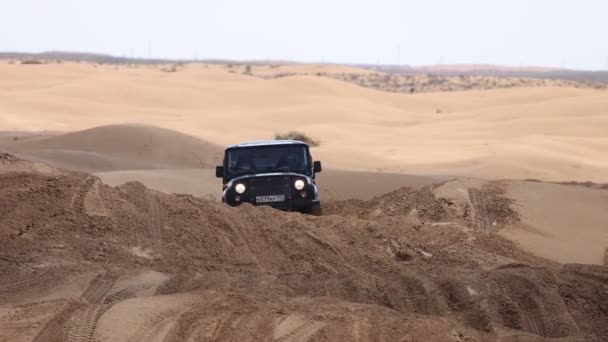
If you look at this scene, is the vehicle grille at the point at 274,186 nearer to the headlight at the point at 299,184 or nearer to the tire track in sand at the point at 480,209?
the headlight at the point at 299,184

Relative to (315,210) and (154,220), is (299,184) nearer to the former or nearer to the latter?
(315,210)

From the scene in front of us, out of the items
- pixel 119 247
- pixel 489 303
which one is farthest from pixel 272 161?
pixel 489 303

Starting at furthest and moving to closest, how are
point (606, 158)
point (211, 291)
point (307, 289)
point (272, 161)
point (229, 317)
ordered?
1. point (606, 158)
2. point (272, 161)
3. point (307, 289)
4. point (211, 291)
5. point (229, 317)

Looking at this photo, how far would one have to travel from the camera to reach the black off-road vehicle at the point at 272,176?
14844mm

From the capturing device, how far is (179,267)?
10141 millimetres

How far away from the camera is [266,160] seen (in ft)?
50.9

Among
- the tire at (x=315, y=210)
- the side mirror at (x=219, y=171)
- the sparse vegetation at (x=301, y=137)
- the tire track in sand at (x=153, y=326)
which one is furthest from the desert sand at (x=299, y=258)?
the sparse vegetation at (x=301, y=137)

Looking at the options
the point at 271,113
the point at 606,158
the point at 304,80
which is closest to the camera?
the point at 606,158

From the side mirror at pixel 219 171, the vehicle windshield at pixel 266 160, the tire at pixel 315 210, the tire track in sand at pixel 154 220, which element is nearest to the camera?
the tire track in sand at pixel 154 220

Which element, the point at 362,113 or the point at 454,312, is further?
the point at 362,113

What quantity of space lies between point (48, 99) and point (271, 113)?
1308cm

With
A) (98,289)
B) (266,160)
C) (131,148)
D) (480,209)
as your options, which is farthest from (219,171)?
(131,148)

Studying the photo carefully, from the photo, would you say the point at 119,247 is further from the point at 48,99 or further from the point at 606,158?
the point at 48,99

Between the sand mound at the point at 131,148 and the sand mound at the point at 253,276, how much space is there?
13585 millimetres
